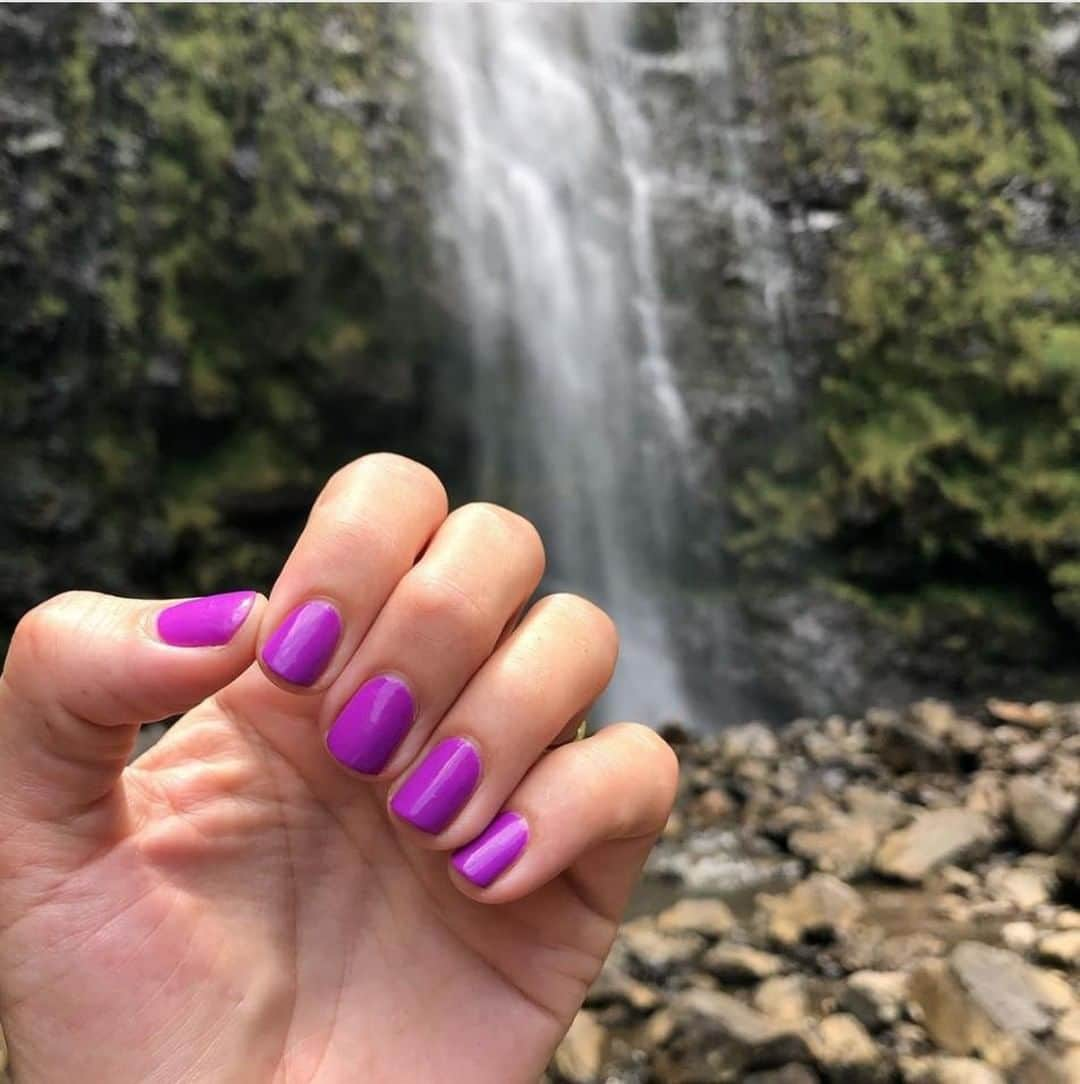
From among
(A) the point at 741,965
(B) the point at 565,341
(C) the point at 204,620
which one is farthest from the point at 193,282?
(C) the point at 204,620

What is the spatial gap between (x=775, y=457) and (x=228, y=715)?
9.83 meters

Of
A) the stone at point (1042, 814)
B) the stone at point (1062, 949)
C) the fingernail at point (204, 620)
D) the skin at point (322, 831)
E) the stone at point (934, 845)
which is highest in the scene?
the fingernail at point (204, 620)

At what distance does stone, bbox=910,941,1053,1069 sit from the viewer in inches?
97.1

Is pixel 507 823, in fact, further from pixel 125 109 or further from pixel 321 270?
pixel 125 109

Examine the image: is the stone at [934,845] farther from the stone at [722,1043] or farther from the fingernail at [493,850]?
the fingernail at [493,850]

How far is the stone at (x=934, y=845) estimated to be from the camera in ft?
13.4

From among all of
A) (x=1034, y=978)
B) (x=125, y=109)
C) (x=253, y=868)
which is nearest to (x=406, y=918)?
(x=253, y=868)

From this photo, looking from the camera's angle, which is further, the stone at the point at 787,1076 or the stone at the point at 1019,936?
the stone at the point at 1019,936

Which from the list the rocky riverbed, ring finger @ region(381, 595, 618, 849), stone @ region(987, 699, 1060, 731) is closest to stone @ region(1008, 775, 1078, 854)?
the rocky riverbed

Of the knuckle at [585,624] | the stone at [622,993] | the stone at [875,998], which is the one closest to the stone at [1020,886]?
the stone at [875,998]

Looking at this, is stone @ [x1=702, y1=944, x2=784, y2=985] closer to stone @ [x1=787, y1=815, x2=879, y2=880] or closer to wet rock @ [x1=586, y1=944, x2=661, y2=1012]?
wet rock @ [x1=586, y1=944, x2=661, y2=1012]

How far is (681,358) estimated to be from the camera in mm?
10977

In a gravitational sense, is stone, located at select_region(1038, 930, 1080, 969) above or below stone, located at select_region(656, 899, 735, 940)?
above

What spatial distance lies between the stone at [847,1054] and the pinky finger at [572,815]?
156cm
